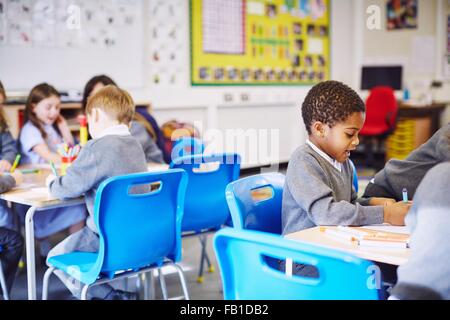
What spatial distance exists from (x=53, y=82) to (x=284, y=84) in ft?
10.4

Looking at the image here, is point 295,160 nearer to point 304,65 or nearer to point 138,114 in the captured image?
point 138,114

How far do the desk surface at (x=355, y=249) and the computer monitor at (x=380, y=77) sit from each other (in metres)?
6.17

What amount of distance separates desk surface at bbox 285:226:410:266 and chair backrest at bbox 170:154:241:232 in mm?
1179

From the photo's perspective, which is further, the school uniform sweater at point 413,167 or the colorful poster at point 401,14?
the colorful poster at point 401,14

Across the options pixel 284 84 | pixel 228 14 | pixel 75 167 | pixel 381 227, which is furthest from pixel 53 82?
pixel 381 227

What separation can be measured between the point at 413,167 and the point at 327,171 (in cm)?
37

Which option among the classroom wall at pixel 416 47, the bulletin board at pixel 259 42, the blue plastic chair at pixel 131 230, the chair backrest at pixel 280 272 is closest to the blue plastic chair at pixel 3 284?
the blue plastic chair at pixel 131 230

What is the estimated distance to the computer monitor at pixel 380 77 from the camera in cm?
750

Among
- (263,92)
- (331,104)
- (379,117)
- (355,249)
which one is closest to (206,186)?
(331,104)

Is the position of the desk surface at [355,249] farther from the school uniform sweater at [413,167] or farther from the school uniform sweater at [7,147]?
the school uniform sweater at [7,147]

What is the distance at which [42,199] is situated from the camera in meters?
2.31

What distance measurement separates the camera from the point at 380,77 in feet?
24.8

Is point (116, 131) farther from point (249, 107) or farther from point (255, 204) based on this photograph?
point (249, 107)

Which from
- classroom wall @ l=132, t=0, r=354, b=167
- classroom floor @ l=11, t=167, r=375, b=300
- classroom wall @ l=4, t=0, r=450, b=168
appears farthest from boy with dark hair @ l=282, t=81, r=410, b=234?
classroom wall @ l=132, t=0, r=354, b=167
